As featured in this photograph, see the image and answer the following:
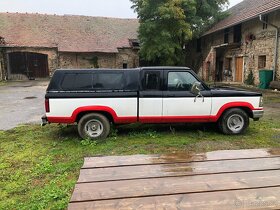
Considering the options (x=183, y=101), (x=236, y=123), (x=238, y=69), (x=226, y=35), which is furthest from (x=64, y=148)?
(x=226, y=35)

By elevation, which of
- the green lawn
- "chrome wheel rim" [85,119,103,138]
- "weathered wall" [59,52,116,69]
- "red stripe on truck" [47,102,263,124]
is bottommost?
the green lawn

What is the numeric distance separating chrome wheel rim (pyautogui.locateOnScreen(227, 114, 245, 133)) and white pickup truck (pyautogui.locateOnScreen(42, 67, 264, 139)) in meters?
0.07

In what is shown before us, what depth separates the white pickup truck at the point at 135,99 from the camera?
20.5ft

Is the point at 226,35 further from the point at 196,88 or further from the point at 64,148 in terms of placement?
the point at 64,148

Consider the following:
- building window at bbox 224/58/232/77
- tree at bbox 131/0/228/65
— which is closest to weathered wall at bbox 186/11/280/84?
building window at bbox 224/58/232/77

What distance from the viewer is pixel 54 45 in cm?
2950

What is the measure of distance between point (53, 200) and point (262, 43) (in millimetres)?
18285

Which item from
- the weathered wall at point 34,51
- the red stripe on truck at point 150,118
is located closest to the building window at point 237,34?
the red stripe on truck at point 150,118

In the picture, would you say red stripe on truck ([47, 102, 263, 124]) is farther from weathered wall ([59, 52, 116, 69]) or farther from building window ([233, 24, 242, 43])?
weathered wall ([59, 52, 116, 69])

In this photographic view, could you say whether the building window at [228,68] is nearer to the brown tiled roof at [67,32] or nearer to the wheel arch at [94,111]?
the brown tiled roof at [67,32]

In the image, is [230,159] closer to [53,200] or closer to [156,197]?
[156,197]

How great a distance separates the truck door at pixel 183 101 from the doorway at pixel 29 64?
26400 mm

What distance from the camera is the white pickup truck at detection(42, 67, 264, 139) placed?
20.5 ft

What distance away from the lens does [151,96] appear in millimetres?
6453
